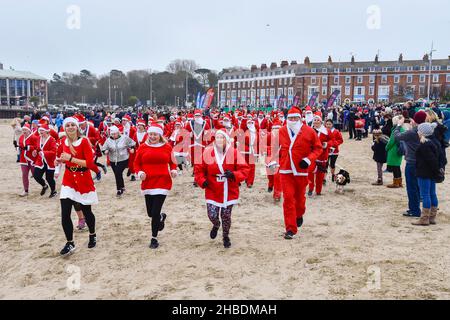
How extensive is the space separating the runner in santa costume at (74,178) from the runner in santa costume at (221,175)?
Result: 1600 mm

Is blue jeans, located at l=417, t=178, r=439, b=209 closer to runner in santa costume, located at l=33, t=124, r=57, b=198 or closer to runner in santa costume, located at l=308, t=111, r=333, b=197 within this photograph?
runner in santa costume, located at l=308, t=111, r=333, b=197

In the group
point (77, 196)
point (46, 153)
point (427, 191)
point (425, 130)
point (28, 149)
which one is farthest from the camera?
point (28, 149)

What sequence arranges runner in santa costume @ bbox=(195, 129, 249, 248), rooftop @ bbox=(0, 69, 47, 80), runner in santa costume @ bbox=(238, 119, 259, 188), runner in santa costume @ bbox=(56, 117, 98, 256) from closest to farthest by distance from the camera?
runner in santa costume @ bbox=(56, 117, 98, 256) → runner in santa costume @ bbox=(195, 129, 249, 248) → runner in santa costume @ bbox=(238, 119, 259, 188) → rooftop @ bbox=(0, 69, 47, 80)

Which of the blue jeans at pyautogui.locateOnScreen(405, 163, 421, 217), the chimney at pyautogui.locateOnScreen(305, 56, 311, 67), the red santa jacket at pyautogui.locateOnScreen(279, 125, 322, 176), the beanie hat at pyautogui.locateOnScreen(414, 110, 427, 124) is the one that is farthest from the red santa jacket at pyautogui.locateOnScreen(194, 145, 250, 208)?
the chimney at pyautogui.locateOnScreen(305, 56, 311, 67)

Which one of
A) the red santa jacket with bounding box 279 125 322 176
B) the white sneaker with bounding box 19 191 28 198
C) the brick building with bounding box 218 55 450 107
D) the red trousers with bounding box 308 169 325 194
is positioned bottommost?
the white sneaker with bounding box 19 191 28 198

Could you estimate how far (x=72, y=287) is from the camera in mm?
5043

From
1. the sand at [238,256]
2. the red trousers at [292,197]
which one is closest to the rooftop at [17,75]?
the sand at [238,256]

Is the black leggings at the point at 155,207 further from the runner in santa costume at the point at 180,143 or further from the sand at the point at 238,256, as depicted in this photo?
the runner in santa costume at the point at 180,143

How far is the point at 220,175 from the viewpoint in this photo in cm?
621

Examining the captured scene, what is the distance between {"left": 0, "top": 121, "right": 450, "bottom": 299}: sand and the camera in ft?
16.1

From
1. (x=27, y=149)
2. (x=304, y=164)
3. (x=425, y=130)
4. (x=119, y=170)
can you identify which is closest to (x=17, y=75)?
(x=27, y=149)

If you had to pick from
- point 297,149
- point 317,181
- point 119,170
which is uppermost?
point 297,149

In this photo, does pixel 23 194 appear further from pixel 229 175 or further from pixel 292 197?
pixel 292 197

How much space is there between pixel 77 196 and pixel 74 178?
10.4 inches
